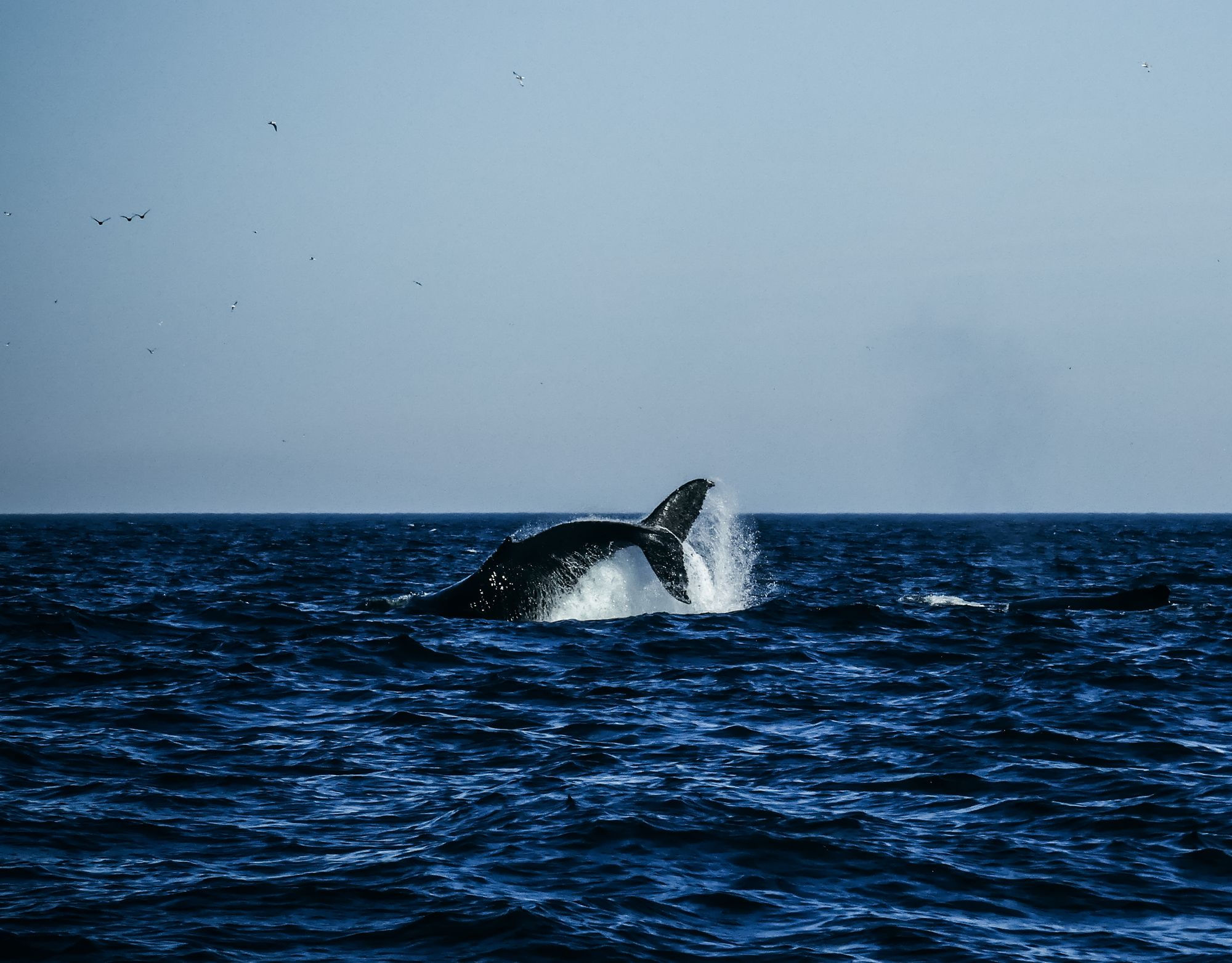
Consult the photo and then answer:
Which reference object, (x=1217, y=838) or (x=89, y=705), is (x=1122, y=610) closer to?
(x=1217, y=838)

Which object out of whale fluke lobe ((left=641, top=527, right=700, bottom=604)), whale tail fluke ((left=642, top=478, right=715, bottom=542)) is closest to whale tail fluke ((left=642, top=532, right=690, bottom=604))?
whale fluke lobe ((left=641, top=527, right=700, bottom=604))

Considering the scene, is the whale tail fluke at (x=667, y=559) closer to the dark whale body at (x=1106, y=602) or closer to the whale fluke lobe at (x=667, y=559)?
the whale fluke lobe at (x=667, y=559)

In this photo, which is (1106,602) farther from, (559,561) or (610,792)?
(610,792)

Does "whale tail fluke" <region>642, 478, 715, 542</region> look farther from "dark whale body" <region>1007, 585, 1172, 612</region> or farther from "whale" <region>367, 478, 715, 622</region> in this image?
"dark whale body" <region>1007, 585, 1172, 612</region>

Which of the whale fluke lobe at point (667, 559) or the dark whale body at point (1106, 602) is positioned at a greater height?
the whale fluke lobe at point (667, 559)

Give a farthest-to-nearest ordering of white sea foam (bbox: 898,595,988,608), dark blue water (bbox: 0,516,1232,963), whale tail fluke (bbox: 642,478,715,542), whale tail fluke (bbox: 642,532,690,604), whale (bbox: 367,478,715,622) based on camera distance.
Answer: white sea foam (bbox: 898,595,988,608) < whale tail fluke (bbox: 642,478,715,542) < whale (bbox: 367,478,715,622) < whale tail fluke (bbox: 642,532,690,604) < dark blue water (bbox: 0,516,1232,963)

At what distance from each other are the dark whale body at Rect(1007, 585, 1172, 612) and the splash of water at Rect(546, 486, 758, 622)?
17.7ft

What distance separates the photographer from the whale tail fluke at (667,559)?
57.3ft

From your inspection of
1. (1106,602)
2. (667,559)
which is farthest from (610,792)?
(1106,602)

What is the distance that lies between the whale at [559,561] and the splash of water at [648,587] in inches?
13.0

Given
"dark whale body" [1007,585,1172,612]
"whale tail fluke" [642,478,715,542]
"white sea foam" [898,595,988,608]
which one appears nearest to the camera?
"whale tail fluke" [642,478,715,542]

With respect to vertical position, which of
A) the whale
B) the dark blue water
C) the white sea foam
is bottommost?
the dark blue water

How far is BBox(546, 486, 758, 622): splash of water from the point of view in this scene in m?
20.6

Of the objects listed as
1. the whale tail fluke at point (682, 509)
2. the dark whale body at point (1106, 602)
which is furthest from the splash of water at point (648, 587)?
the dark whale body at point (1106, 602)
